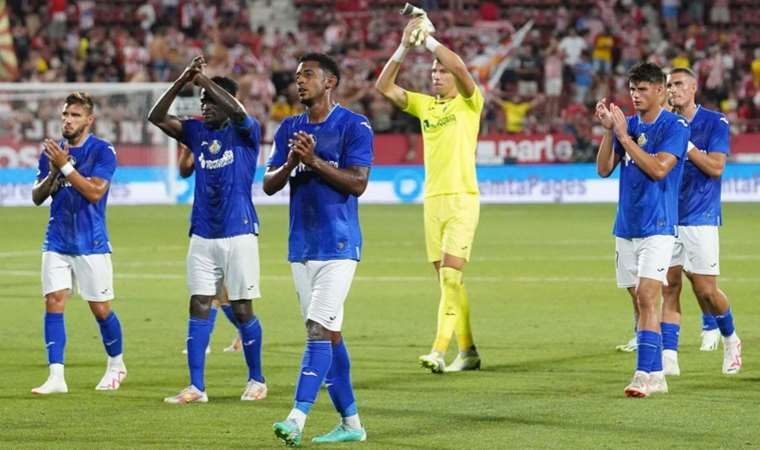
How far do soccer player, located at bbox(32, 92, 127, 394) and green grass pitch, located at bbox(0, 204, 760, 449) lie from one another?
552 millimetres

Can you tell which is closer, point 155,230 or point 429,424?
point 429,424

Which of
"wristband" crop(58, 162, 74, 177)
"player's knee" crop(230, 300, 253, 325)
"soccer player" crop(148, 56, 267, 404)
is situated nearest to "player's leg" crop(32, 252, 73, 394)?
"wristband" crop(58, 162, 74, 177)

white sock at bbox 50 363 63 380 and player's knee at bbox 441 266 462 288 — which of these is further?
player's knee at bbox 441 266 462 288

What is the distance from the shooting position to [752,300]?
1592cm

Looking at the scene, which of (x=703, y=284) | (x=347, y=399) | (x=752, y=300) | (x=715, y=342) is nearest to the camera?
(x=347, y=399)

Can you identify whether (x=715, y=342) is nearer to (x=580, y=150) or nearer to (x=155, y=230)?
(x=155, y=230)

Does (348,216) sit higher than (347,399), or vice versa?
(348,216)

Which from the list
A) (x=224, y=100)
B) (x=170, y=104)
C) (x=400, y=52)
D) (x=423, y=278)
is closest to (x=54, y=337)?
(x=170, y=104)

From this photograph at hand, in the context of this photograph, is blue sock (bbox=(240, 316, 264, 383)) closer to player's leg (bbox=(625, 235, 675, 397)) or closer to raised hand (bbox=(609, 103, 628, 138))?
player's leg (bbox=(625, 235, 675, 397))

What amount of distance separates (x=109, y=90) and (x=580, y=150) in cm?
1057

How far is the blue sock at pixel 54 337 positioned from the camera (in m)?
10.4

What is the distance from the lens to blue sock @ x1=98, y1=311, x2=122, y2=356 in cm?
1064

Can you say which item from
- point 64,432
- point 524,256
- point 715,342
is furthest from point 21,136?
point 64,432

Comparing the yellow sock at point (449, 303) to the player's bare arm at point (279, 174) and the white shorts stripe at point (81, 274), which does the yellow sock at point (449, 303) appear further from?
the player's bare arm at point (279, 174)
